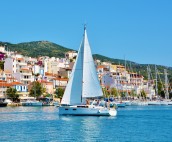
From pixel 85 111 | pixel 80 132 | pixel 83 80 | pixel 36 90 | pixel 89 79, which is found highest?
pixel 36 90

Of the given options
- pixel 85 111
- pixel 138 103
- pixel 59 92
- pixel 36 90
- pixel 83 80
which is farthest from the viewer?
pixel 138 103

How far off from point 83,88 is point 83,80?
3.12 ft

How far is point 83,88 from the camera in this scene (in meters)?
58.5

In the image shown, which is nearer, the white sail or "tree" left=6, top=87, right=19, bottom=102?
the white sail

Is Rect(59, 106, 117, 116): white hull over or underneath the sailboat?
underneath

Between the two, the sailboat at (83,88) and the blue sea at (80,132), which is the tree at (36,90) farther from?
the blue sea at (80,132)

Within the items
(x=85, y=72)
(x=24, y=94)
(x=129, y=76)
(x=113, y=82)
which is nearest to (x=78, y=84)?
(x=85, y=72)

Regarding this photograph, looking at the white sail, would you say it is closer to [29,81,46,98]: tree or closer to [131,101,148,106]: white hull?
[29,81,46,98]: tree

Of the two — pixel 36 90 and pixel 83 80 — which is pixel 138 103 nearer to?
pixel 36 90

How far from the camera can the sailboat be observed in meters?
58.6

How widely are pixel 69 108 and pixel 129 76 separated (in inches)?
4485

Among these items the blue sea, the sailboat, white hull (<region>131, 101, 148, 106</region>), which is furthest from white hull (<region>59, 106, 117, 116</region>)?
white hull (<region>131, 101, 148, 106</region>)

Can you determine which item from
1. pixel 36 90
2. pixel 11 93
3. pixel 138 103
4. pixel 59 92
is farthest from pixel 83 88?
pixel 138 103

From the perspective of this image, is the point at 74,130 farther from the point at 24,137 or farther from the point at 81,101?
the point at 81,101
